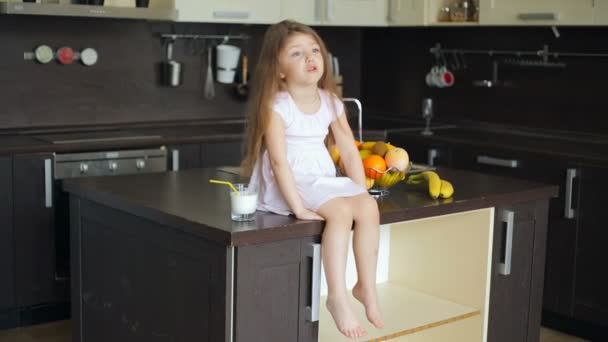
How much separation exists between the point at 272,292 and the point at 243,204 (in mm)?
256

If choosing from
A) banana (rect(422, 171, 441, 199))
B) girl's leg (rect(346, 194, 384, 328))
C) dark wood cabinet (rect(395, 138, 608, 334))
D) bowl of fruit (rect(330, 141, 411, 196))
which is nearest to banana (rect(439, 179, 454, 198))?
banana (rect(422, 171, 441, 199))

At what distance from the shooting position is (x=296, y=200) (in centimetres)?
268

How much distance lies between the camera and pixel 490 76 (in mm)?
5266

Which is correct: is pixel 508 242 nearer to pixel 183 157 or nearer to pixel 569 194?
pixel 569 194

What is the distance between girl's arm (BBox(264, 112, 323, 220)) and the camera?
8.79 ft

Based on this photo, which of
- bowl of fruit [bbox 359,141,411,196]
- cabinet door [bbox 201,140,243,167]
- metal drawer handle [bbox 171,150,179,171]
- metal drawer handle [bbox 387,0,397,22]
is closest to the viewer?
bowl of fruit [bbox 359,141,411,196]

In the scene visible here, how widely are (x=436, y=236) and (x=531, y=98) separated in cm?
200

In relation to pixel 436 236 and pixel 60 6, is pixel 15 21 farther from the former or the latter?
pixel 436 236

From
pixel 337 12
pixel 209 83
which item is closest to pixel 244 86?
pixel 209 83

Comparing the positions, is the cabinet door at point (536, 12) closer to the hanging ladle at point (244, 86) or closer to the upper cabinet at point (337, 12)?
the upper cabinet at point (337, 12)

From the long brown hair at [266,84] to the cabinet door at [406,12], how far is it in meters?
2.49

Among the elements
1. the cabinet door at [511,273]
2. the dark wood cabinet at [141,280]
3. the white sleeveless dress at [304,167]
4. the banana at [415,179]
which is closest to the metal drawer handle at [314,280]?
the white sleeveless dress at [304,167]

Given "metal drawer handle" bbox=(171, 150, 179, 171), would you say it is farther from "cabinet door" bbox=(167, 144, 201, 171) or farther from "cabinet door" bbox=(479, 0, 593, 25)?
"cabinet door" bbox=(479, 0, 593, 25)

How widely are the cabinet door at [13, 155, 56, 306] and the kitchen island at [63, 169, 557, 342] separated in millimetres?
1005
